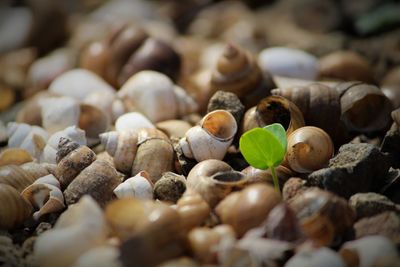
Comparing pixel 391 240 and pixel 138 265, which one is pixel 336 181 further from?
pixel 138 265

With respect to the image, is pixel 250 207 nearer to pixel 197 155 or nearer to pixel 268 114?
pixel 197 155

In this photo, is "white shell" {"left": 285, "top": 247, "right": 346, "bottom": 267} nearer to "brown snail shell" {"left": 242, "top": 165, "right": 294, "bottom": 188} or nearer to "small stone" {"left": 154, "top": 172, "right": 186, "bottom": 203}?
"brown snail shell" {"left": 242, "top": 165, "right": 294, "bottom": 188}

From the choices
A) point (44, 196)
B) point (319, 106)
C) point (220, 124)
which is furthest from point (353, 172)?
point (44, 196)

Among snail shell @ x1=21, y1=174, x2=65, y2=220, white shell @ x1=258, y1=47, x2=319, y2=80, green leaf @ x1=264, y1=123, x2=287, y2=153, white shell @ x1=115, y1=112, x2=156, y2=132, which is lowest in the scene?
snail shell @ x1=21, y1=174, x2=65, y2=220

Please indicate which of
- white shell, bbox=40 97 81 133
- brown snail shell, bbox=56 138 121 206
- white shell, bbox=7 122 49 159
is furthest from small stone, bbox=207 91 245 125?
white shell, bbox=7 122 49 159

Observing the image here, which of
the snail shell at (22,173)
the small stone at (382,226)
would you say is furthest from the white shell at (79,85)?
the small stone at (382,226)

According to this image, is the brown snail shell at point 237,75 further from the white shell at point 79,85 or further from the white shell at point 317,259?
the white shell at point 317,259
